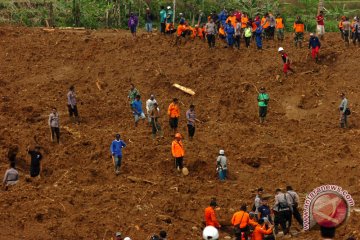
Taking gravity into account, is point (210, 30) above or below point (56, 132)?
above

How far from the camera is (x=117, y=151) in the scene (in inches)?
802

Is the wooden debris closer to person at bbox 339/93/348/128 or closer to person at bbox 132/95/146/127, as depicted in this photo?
person at bbox 132/95/146/127

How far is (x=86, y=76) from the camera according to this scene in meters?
29.0

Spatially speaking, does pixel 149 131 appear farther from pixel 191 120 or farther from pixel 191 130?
pixel 191 120

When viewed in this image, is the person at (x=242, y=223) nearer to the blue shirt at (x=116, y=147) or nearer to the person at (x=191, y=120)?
the blue shirt at (x=116, y=147)

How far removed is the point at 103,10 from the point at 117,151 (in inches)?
718

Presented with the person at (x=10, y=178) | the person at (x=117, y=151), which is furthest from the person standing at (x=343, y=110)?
the person at (x=10, y=178)

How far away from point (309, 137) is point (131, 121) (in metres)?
6.19

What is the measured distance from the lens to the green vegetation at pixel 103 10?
3694 cm

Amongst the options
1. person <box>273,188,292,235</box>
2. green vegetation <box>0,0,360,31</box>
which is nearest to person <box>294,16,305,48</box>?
green vegetation <box>0,0,360,31</box>

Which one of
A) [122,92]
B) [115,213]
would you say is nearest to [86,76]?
[122,92]

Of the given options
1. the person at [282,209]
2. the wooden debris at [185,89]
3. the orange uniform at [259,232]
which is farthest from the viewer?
the wooden debris at [185,89]

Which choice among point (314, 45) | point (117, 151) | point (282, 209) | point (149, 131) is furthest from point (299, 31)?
point (282, 209)

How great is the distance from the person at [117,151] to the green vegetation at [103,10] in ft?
56.3
